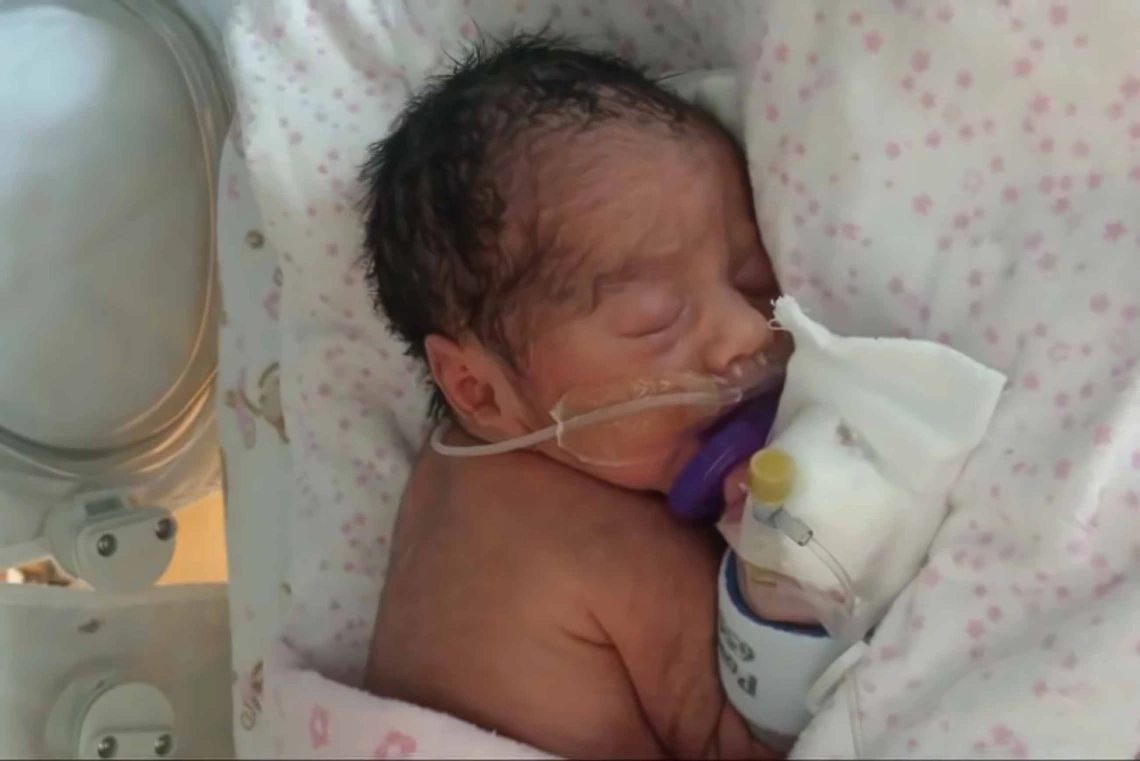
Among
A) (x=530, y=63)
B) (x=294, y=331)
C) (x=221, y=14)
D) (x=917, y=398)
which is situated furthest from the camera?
(x=221, y=14)

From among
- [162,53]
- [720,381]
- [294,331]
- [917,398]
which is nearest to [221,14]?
[162,53]

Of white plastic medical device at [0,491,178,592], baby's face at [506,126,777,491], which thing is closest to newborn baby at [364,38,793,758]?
baby's face at [506,126,777,491]

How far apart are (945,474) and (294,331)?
2.04 ft

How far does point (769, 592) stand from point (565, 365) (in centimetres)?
23

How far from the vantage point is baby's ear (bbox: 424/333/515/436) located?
0.96 meters

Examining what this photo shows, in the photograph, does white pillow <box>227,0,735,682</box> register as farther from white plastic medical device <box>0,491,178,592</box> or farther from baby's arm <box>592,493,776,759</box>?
baby's arm <box>592,493,776,759</box>

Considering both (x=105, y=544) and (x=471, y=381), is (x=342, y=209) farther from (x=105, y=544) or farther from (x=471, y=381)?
(x=105, y=544)

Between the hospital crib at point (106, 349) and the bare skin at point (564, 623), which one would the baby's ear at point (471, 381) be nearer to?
the bare skin at point (564, 623)

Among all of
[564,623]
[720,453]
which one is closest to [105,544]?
[564,623]

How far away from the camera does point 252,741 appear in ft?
3.43

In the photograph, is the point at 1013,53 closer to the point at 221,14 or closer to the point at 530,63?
the point at 530,63

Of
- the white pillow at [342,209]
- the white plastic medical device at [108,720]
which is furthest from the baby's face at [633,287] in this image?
the white plastic medical device at [108,720]

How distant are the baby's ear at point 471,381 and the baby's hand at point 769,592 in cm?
23

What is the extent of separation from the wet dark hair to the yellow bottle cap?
233 mm
